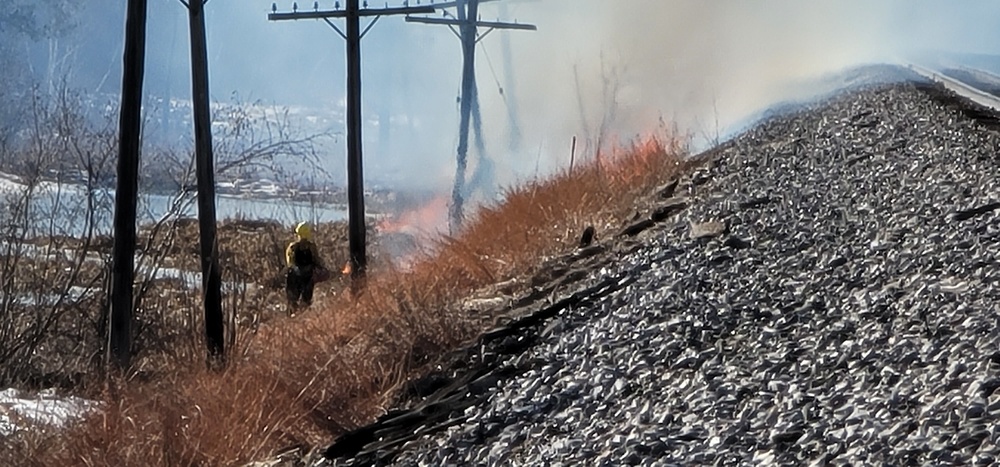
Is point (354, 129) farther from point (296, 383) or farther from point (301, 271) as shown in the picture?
point (296, 383)

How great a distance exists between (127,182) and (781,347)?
7.67 meters

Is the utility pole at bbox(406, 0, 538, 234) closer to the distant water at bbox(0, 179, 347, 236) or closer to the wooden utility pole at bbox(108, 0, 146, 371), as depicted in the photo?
the distant water at bbox(0, 179, 347, 236)

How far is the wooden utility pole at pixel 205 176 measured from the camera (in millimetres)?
12156

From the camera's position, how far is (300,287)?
17.2 metres

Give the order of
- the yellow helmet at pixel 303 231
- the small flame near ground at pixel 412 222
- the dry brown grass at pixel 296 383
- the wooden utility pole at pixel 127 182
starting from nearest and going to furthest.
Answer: the dry brown grass at pixel 296 383, the wooden utility pole at pixel 127 182, the yellow helmet at pixel 303 231, the small flame near ground at pixel 412 222

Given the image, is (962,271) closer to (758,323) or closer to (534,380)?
(758,323)

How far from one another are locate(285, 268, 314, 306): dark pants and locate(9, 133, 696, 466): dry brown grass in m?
4.31

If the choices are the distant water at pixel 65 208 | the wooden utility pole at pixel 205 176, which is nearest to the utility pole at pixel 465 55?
the distant water at pixel 65 208

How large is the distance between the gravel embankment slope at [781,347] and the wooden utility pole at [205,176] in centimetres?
440

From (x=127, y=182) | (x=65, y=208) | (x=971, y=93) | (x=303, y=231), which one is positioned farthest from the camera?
(x=971, y=93)

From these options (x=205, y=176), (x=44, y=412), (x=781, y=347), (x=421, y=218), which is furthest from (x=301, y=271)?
(x=421, y=218)

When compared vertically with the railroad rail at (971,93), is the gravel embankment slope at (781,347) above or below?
below

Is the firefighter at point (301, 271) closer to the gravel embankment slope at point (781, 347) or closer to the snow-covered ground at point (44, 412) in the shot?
the snow-covered ground at point (44, 412)

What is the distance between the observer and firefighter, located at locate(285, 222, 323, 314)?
17062mm
